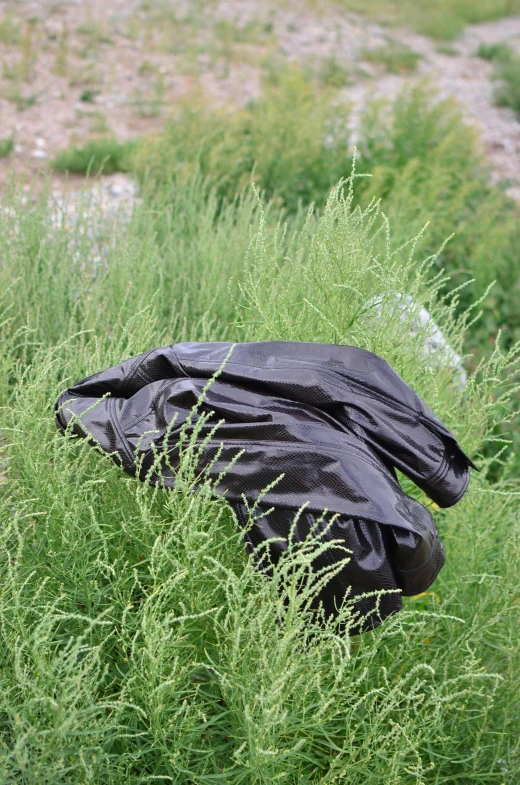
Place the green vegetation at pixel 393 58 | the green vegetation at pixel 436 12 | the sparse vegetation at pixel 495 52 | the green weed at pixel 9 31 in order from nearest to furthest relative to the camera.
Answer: the green weed at pixel 9 31 < the green vegetation at pixel 393 58 < the sparse vegetation at pixel 495 52 < the green vegetation at pixel 436 12

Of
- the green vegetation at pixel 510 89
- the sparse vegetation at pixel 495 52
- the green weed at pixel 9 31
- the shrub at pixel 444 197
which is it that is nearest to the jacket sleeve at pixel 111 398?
the shrub at pixel 444 197

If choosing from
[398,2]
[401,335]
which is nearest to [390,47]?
[398,2]

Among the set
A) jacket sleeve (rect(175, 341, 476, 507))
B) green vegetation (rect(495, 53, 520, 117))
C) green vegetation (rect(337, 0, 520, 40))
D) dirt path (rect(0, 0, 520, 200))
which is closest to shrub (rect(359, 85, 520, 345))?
dirt path (rect(0, 0, 520, 200))

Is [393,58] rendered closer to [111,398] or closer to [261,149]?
[261,149]

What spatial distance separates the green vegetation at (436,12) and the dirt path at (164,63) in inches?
12.8

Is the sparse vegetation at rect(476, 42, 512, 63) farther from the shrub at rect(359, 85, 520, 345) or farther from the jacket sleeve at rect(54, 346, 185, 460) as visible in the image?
the jacket sleeve at rect(54, 346, 185, 460)

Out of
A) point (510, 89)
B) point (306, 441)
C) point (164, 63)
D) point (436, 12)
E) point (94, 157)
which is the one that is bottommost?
point (94, 157)

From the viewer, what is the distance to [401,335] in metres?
2.66

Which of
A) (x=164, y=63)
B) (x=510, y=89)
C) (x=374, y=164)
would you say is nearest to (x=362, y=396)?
(x=374, y=164)

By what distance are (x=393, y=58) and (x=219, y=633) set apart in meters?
10.3

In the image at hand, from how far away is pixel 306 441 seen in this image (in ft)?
6.35

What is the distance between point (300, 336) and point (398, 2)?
12.8 metres

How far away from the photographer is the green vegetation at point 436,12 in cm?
1216

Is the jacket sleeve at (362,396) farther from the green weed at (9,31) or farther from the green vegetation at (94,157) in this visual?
the green weed at (9,31)
